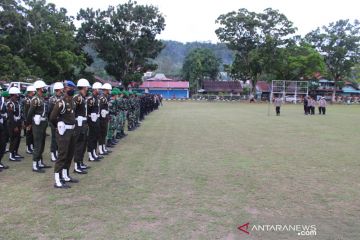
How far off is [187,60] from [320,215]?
73.2 metres

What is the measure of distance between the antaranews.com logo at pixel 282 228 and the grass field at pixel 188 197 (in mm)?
87

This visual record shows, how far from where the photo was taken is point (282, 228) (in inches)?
186

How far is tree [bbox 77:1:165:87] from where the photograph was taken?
48781mm

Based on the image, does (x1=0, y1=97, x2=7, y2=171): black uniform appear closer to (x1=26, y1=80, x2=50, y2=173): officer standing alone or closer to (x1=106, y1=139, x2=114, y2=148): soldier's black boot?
(x1=26, y1=80, x2=50, y2=173): officer standing alone

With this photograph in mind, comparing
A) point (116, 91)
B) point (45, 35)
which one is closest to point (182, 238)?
point (116, 91)

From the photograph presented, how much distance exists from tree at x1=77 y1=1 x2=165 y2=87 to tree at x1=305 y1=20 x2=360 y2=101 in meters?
31.8

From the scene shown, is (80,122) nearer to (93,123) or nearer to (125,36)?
(93,123)

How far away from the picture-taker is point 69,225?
475 centimetres

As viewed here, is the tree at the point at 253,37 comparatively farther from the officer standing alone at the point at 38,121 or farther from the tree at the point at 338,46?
the officer standing alone at the point at 38,121

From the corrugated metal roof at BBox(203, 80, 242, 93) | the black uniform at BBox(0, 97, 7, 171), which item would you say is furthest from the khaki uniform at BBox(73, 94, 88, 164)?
the corrugated metal roof at BBox(203, 80, 242, 93)

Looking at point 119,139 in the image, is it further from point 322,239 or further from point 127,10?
point 127,10

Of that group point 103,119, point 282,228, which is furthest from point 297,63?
point 282,228

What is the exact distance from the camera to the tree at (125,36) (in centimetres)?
4878

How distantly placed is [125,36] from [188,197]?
151 feet
